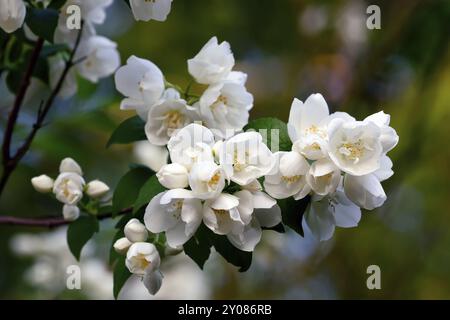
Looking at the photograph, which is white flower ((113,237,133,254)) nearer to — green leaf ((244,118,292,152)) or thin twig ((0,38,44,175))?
green leaf ((244,118,292,152))

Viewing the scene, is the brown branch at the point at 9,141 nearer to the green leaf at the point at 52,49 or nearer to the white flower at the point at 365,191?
the green leaf at the point at 52,49

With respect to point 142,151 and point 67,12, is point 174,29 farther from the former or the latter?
point 67,12

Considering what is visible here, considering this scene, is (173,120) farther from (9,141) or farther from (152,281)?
(9,141)

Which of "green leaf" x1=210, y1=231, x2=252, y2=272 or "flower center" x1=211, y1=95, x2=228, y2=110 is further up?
"flower center" x1=211, y1=95, x2=228, y2=110

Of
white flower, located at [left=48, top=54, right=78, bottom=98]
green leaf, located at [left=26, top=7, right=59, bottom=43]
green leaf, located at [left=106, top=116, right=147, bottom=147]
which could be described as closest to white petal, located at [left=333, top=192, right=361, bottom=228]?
green leaf, located at [left=106, top=116, right=147, bottom=147]

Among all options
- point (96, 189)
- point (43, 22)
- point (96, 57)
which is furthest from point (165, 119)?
point (96, 57)

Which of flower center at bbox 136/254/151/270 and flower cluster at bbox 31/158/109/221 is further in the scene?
flower cluster at bbox 31/158/109/221
